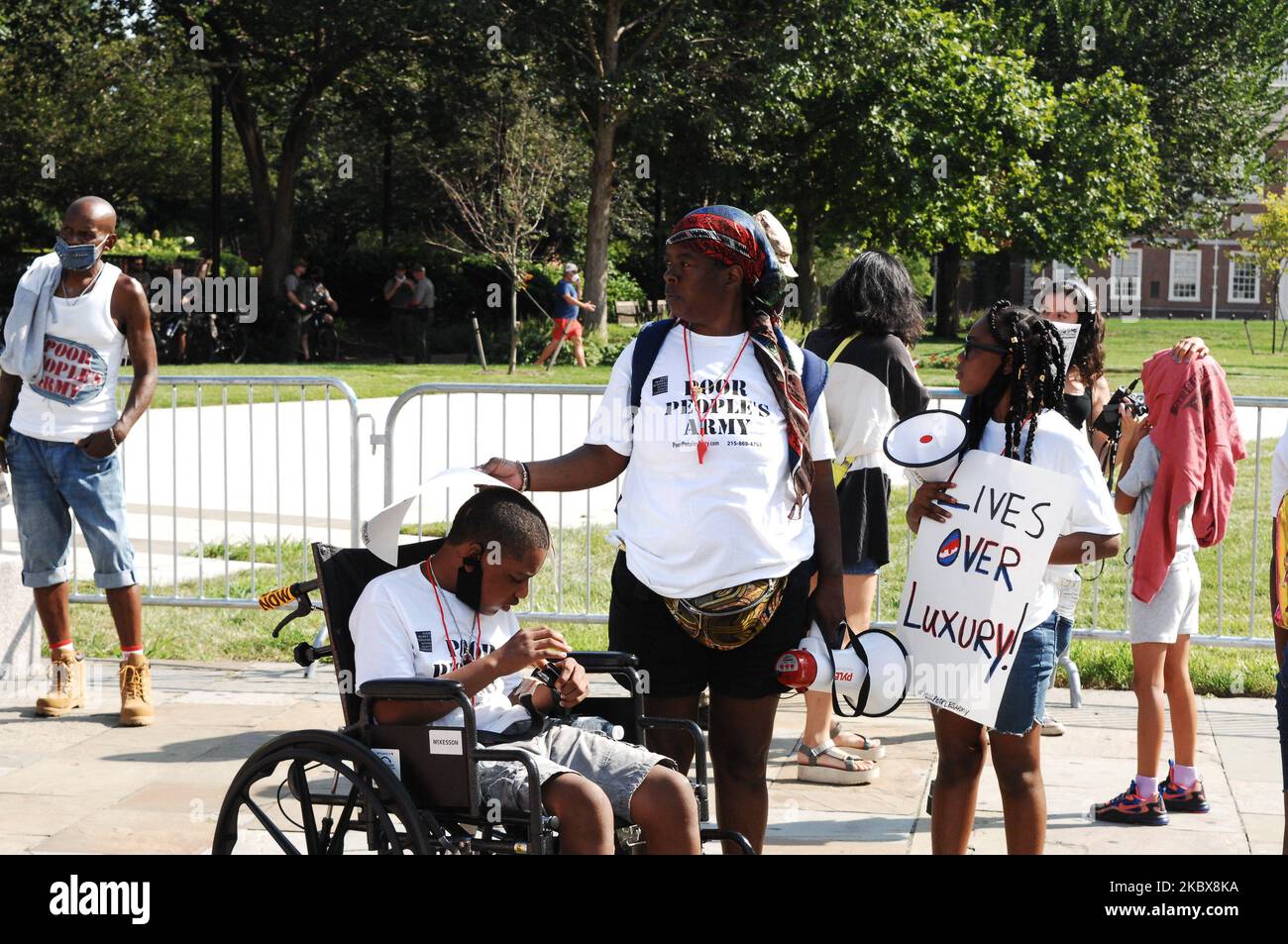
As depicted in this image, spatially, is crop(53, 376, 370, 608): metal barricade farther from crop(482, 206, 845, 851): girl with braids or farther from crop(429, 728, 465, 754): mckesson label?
crop(429, 728, 465, 754): mckesson label

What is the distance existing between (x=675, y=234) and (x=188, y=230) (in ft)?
149

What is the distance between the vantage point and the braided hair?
385 cm

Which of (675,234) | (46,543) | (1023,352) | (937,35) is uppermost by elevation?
(937,35)

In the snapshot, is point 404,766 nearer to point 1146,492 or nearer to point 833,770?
point 833,770

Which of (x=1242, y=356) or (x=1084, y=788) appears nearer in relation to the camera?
(x=1084, y=788)

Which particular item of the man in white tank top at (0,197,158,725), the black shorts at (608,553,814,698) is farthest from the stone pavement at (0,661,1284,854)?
the black shorts at (608,553,814,698)

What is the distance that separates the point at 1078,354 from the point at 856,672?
5.36 ft

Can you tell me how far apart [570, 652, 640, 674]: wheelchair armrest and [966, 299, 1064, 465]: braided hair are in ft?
3.50

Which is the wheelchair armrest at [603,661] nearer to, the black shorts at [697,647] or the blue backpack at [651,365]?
the black shorts at [697,647]

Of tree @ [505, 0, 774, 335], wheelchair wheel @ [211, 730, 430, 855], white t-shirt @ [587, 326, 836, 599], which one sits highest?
tree @ [505, 0, 774, 335]

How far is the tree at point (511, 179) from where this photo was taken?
2608 centimetres
